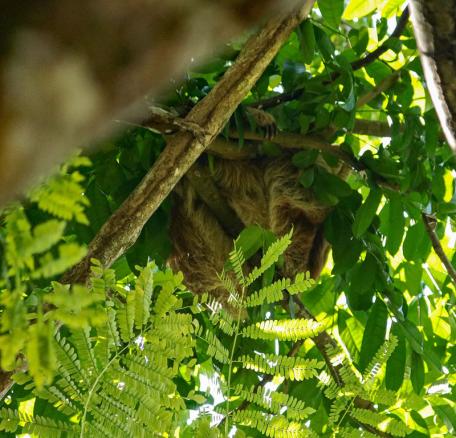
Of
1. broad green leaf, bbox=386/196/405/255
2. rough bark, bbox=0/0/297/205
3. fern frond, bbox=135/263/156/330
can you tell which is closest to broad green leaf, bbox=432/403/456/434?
broad green leaf, bbox=386/196/405/255

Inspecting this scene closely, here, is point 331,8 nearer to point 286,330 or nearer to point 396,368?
point 396,368

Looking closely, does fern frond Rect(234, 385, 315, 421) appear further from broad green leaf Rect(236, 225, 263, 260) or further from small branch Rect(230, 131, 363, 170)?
small branch Rect(230, 131, 363, 170)

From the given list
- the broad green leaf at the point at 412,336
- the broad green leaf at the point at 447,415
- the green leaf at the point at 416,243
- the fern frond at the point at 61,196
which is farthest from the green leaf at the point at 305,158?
the fern frond at the point at 61,196

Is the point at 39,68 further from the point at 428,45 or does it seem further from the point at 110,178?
the point at 110,178

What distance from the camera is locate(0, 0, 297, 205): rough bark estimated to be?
1.27ft

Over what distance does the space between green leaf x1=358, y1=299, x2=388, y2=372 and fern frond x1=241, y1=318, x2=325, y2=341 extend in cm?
81

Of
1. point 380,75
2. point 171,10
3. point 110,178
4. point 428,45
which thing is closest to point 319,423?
point 110,178

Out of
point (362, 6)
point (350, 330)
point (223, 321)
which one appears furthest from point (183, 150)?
point (362, 6)

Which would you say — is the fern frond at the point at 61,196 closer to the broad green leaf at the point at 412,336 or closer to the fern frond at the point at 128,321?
the fern frond at the point at 128,321

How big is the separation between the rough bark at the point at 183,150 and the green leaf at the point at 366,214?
83cm

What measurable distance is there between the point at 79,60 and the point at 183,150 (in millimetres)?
1320

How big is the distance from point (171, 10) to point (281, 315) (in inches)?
107

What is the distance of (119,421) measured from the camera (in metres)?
1.33

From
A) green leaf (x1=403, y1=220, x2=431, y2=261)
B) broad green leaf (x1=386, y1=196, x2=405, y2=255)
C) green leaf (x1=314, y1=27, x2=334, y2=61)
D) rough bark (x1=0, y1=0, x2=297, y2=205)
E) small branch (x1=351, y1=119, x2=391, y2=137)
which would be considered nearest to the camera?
rough bark (x1=0, y1=0, x2=297, y2=205)
